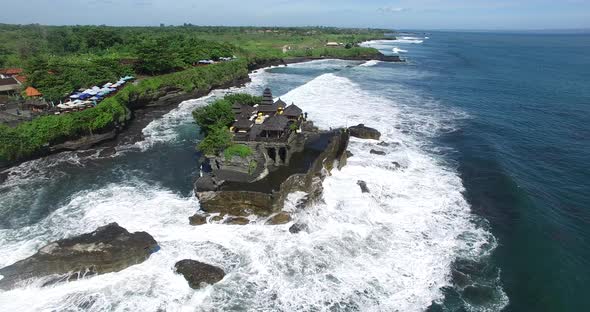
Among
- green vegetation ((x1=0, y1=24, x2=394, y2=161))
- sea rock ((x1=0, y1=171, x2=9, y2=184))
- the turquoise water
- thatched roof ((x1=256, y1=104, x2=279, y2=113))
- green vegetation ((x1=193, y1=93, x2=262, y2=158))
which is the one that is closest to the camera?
the turquoise water

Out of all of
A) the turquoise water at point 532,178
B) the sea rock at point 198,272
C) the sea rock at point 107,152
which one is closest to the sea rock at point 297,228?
the sea rock at point 198,272

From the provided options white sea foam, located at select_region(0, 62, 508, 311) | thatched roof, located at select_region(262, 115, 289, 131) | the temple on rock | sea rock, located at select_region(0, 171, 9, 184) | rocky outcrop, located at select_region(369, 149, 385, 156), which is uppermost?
thatched roof, located at select_region(262, 115, 289, 131)

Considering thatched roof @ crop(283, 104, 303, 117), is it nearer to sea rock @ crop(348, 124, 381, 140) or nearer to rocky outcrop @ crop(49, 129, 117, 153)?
sea rock @ crop(348, 124, 381, 140)

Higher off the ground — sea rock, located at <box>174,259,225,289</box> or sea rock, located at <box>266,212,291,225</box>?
sea rock, located at <box>266,212,291,225</box>

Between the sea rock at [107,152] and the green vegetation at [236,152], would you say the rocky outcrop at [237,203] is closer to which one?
the green vegetation at [236,152]

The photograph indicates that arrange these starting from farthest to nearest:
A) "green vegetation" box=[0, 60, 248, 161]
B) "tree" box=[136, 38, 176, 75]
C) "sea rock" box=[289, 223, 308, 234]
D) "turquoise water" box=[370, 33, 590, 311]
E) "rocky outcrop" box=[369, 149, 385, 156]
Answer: "tree" box=[136, 38, 176, 75] < "rocky outcrop" box=[369, 149, 385, 156] < "green vegetation" box=[0, 60, 248, 161] < "sea rock" box=[289, 223, 308, 234] < "turquoise water" box=[370, 33, 590, 311]

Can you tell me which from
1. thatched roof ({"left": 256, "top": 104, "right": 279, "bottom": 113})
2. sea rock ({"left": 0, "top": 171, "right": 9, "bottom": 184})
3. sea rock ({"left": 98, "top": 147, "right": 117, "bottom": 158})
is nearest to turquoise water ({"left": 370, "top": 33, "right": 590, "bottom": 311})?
thatched roof ({"left": 256, "top": 104, "right": 279, "bottom": 113})

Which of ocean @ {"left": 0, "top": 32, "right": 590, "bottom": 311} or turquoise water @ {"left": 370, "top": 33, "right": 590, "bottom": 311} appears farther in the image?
turquoise water @ {"left": 370, "top": 33, "right": 590, "bottom": 311}
